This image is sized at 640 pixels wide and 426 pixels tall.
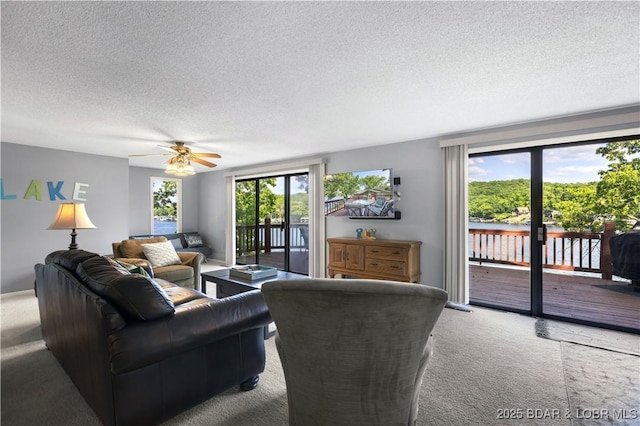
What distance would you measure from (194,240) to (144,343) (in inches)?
235

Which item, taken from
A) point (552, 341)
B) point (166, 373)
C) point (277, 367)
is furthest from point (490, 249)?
point (166, 373)

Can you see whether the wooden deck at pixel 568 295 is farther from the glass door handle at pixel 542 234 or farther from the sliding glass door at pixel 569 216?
the glass door handle at pixel 542 234

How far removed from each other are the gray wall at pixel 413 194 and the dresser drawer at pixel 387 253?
0.43 meters

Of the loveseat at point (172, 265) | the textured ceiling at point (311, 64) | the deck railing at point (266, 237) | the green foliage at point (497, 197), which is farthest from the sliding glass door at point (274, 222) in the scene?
the green foliage at point (497, 197)

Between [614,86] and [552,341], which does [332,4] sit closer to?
[614,86]

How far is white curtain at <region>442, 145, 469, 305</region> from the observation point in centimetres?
374

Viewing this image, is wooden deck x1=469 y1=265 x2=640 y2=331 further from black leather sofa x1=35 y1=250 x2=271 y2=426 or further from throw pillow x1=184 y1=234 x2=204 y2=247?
throw pillow x1=184 y1=234 x2=204 y2=247

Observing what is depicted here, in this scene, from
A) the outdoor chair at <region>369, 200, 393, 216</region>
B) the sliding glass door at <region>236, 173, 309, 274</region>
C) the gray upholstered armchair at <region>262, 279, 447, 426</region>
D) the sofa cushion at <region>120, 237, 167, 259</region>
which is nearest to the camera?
the gray upholstered armchair at <region>262, 279, 447, 426</region>

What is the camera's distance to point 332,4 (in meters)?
1.50

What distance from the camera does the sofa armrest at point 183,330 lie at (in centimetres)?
139

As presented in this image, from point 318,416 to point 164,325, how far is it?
35.1 inches

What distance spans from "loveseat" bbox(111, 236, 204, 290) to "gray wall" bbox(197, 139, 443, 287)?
227 cm

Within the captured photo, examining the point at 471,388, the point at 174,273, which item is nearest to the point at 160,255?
the point at 174,273

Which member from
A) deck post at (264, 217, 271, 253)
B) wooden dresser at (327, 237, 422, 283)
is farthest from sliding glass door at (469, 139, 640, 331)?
deck post at (264, 217, 271, 253)
